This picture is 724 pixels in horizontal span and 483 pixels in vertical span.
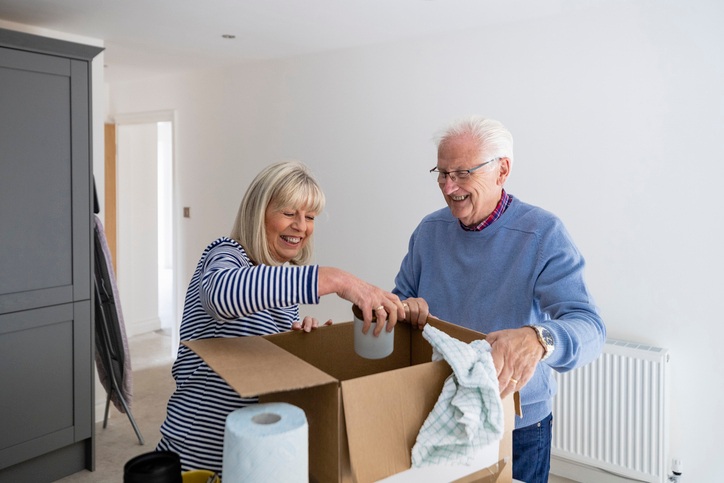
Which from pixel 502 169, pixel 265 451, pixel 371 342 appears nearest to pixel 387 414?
Result: pixel 265 451

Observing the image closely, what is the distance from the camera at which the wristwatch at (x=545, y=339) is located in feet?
3.67

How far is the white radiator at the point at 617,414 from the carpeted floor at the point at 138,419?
225cm

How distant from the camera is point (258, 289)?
1.05m

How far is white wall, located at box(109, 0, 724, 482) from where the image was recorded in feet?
8.73

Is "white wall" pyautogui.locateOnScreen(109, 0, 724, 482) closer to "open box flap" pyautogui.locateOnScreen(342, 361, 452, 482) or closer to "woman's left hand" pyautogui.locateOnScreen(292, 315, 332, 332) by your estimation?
"woman's left hand" pyautogui.locateOnScreen(292, 315, 332, 332)

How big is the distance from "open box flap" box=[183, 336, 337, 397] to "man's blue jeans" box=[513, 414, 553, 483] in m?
0.82

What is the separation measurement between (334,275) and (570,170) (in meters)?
2.25

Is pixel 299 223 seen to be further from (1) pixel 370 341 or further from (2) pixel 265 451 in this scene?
(2) pixel 265 451

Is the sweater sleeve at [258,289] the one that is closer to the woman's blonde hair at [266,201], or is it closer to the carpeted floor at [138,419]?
the woman's blonde hair at [266,201]

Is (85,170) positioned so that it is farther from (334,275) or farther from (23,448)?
(334,275)

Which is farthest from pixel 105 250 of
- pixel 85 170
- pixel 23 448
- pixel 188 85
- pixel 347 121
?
pixel 188 85

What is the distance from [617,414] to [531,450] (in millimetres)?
1516

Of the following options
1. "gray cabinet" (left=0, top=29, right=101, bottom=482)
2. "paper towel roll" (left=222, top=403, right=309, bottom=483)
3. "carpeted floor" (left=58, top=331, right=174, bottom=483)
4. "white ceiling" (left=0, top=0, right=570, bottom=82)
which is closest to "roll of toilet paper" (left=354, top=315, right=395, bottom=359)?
"paper towel roll" (left=222, top=403, right=309, bottom=483)

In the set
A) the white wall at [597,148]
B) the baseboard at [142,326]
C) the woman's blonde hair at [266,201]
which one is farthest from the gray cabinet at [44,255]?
the baseboard at [142,326]
